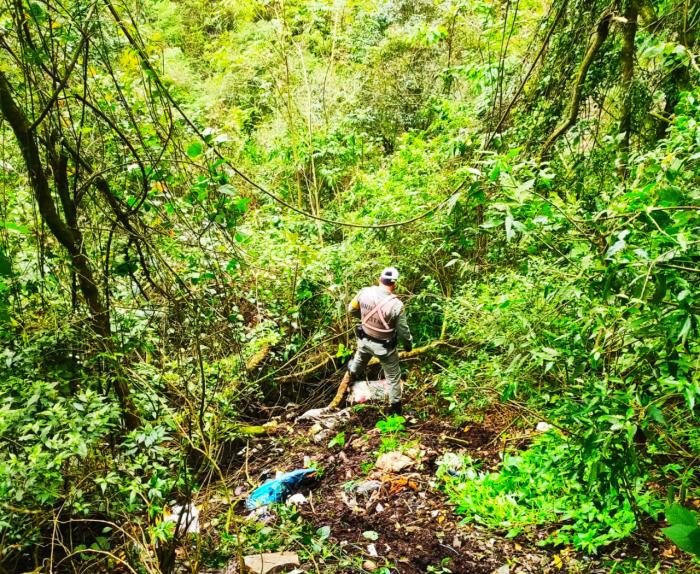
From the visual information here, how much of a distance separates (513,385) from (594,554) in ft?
4.40

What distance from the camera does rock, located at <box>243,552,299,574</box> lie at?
292 cm

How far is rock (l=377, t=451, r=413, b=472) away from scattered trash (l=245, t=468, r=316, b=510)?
2.31 ft

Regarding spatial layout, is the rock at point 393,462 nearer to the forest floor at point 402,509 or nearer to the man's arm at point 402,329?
the forest floor at point 402,509

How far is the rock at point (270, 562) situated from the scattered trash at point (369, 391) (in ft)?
8.95

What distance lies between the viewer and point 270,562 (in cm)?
301

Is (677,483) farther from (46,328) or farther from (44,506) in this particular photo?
(46,328)

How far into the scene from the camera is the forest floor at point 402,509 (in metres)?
3.05

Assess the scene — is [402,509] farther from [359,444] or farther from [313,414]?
[313,414]

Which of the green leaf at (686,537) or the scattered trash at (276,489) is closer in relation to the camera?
the green leaf at (686,537)

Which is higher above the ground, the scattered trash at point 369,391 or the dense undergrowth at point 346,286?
the dense undergrowth at point 346,286

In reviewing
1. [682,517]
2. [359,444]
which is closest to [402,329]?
[359,444]

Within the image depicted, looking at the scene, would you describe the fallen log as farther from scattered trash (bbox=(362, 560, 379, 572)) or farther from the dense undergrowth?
scattered trash (bbox=(362, 560, 379, 572))

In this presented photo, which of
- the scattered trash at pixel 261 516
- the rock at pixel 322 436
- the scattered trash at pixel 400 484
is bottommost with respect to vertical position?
the rock at pixel 322 436

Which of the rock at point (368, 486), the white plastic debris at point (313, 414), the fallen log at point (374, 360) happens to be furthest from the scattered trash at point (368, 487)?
the fallen log at point (374, 360)
